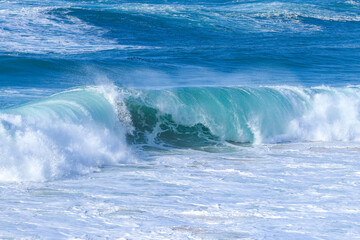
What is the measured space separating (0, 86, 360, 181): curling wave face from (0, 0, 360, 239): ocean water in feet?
0.07

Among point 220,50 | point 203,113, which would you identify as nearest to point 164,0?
point 220,50

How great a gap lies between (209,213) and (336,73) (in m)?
11.9

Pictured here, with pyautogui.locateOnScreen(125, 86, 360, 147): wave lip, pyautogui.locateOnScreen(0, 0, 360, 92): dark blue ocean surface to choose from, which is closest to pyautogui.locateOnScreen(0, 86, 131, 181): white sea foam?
pyautogui.locateOnScreen(125, 86, 360, 147): wave lip

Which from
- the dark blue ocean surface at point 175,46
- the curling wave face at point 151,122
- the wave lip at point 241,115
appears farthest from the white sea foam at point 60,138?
the dark blue ocean surface at point 175,46

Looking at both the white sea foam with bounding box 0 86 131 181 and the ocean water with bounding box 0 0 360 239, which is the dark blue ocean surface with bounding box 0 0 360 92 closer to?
the ocean water with bounding box 0 0 360 239

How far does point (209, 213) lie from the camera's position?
14.9ft

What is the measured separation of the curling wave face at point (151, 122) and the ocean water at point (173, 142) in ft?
0.07

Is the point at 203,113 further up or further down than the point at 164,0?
further down

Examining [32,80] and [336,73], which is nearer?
[32,80]

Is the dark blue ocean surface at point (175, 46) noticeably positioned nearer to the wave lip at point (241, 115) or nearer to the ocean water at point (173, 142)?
the ocean water at point (173, 142)

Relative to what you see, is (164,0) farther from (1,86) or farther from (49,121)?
(49,121)

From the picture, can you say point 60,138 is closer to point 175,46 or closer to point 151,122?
point 151,122

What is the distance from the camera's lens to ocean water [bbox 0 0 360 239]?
438 centimetres

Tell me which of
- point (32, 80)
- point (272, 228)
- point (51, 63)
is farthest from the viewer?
point (51, 63)
